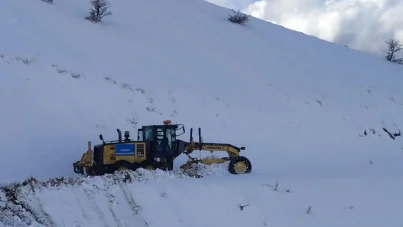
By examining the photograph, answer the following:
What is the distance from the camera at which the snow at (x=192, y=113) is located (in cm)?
978

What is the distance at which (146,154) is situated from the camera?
14.2m

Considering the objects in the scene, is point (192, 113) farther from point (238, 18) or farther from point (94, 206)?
point (238, 18)

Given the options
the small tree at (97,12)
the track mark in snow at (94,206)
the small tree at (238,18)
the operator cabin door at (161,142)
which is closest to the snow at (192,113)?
the track mark in snow at (94,206)

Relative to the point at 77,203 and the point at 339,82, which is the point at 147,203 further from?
the point at 339,82

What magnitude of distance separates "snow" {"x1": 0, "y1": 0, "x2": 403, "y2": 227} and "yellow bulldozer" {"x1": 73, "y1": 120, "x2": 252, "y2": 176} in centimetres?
63

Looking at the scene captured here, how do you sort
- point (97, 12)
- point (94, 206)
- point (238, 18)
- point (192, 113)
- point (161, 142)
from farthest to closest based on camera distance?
point (238, 18), point (97, 12), point (192, 113), point (161, 142), point (94, 206)

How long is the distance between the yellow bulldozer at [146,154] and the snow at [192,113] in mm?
633


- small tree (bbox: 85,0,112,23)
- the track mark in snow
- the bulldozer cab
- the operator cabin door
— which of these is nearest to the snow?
the track mark in snow

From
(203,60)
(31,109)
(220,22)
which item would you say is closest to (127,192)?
(31,109)

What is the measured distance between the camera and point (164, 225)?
9.05 metres

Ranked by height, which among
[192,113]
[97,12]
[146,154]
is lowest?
[146,154]

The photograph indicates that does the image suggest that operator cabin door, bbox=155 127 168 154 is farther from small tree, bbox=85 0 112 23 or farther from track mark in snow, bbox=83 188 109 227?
small tree, bbox=85 0 112 23

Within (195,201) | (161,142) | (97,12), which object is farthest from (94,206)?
(97,12)

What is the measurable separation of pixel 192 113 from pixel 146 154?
640cm
